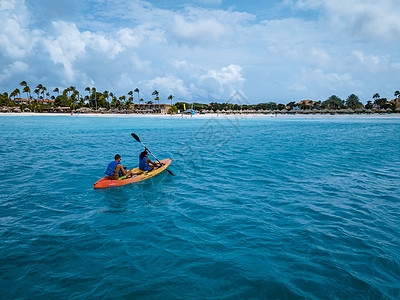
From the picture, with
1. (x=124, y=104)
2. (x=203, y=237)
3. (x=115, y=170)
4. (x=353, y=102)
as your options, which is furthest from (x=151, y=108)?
(x=203, y=237)

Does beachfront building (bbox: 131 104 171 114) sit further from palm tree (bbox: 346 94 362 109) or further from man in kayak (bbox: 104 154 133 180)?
man in kayak (bbox: 104 154 133 180)

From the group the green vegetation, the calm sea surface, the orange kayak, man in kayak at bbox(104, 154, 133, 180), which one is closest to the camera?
the calm sea surface

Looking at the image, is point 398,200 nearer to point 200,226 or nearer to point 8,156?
point 200,226

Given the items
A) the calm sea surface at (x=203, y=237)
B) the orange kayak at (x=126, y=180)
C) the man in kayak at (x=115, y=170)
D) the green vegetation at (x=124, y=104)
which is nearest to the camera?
the calm sea surface at (x=203, y=237)

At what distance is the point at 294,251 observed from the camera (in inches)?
260

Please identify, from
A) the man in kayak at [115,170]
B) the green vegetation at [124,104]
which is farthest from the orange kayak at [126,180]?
the green vegetation at [124,104]

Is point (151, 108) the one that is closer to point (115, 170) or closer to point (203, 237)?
point (115, 170)

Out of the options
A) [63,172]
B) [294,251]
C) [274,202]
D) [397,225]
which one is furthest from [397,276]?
[63,172]

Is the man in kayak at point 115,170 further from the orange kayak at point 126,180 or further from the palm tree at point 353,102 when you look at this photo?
the palm tree at point 353,102

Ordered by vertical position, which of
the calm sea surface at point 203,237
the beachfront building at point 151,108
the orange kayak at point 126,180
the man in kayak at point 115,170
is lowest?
the calm sea surface at point 203,237

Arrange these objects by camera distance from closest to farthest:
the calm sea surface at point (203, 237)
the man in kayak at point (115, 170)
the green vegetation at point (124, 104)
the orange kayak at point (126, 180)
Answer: the calm sea surface at point (203, 237)
the orange kayak at point (126, 180)
the man in kayak at point (115, 170)
the green vegetation at point (124, 104)

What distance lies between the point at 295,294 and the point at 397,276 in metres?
2.57

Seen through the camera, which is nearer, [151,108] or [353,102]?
[353,102]

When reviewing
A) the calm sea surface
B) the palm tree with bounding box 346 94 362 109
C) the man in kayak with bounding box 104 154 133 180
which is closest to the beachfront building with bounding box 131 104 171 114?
the palm tree with bounding box 346 94 362 109
